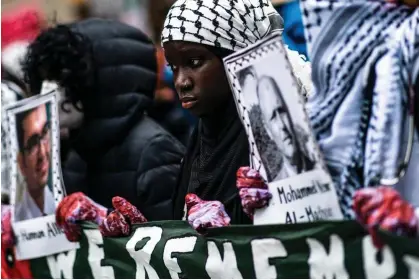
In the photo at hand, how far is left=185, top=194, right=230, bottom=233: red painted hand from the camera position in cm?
346

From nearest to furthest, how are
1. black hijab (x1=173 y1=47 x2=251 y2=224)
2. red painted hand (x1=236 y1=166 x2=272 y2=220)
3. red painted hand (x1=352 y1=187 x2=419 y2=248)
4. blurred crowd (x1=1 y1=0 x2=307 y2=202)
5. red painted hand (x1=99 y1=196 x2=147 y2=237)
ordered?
red painted hand (x1=352 y1=187 x2=419 y2=248) < red painted hand (x1=236 y1=166 x2=272 y2=220) < black hijab (x1=173 y1=47 x2=251 y2=224) < red painted hand (x1=99 y1=196 x2=147 y2=237) < blurred crowd (x1=1 y1=0 x2=307 y2=202)

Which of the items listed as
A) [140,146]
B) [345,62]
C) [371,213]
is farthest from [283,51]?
[140,146]

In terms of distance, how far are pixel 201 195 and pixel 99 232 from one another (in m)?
0.58

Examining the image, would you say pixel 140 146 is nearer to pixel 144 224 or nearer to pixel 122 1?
pixel 144 224

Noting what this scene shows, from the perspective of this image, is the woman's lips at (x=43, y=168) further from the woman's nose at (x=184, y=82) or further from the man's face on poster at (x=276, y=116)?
the man's face on poster at (x=276, y=116)

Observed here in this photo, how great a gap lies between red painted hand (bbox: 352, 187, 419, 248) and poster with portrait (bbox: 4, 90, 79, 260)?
1.91 m

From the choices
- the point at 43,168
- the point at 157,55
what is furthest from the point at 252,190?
the point at 157,55

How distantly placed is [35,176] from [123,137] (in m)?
0.48

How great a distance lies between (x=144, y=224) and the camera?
3926mm

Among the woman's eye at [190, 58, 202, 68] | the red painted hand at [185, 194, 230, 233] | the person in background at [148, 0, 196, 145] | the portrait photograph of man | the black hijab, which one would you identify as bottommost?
the person in background at [148, 0, 196, 145]

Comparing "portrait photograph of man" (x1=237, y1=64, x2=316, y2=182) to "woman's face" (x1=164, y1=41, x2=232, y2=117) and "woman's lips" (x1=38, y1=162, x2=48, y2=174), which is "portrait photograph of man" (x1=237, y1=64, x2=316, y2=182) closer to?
"woman's face" (x1=164, y1=41, x2=232, y2=117)

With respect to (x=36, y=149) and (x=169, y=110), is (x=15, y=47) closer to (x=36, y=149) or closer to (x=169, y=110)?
(x=169, y=110)

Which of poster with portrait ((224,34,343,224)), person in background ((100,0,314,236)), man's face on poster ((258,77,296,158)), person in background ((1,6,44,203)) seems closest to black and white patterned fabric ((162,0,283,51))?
person in background ((100,0,314,236))

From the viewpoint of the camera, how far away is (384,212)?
2648 mm
